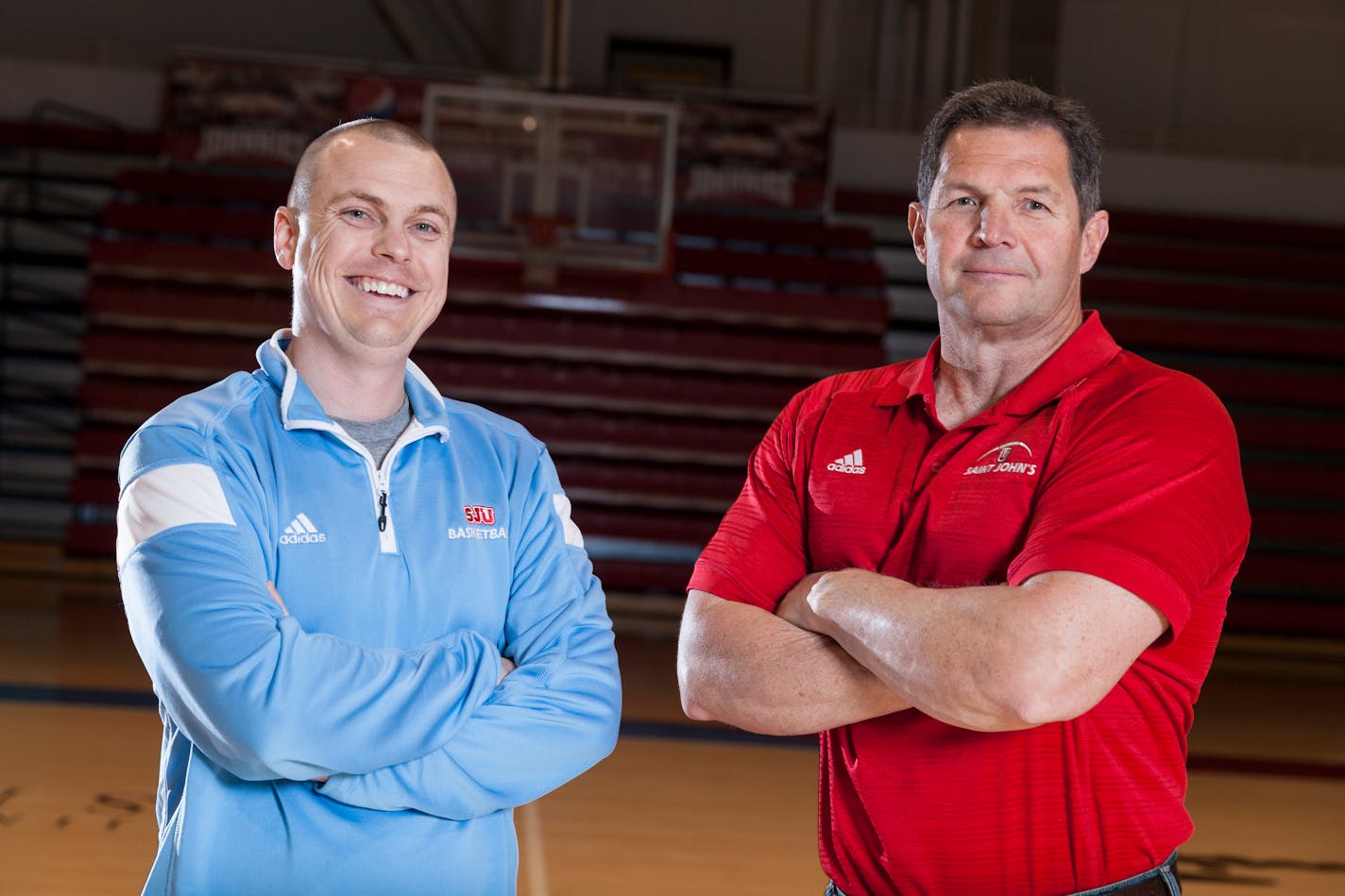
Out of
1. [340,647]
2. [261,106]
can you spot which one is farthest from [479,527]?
[261,106]

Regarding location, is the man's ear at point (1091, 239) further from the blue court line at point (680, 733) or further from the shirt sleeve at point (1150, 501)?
the blue court line at point (680, 733)

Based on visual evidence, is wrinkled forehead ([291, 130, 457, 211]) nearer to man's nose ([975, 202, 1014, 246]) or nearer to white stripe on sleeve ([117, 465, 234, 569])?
white stripe on sleeve ([117, 465, 234, 569])

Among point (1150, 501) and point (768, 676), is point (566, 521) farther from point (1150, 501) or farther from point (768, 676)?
point (1150, 501)

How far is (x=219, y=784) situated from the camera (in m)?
1.79

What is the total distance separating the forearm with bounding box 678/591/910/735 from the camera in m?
1.87

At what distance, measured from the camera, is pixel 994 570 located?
1.88 meters

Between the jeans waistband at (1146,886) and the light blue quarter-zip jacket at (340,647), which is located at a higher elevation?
the light blue quarter-zip jacket at (340,647)

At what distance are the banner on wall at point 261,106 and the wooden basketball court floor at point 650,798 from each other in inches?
206

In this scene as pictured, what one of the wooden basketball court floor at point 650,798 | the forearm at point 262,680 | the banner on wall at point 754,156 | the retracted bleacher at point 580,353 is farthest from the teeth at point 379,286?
the banner on wall at point 754,156

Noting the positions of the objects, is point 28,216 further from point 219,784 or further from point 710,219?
point 219,784

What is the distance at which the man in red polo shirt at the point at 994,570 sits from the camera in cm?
170

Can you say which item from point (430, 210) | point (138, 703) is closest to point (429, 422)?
point (430, 210)

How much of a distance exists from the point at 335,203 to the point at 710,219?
962 centimetres

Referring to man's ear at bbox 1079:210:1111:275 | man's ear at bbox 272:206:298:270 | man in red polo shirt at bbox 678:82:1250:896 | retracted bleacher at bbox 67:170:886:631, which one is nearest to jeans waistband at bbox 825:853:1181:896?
man in red polo shirt at bbox 678:82:1250:896
